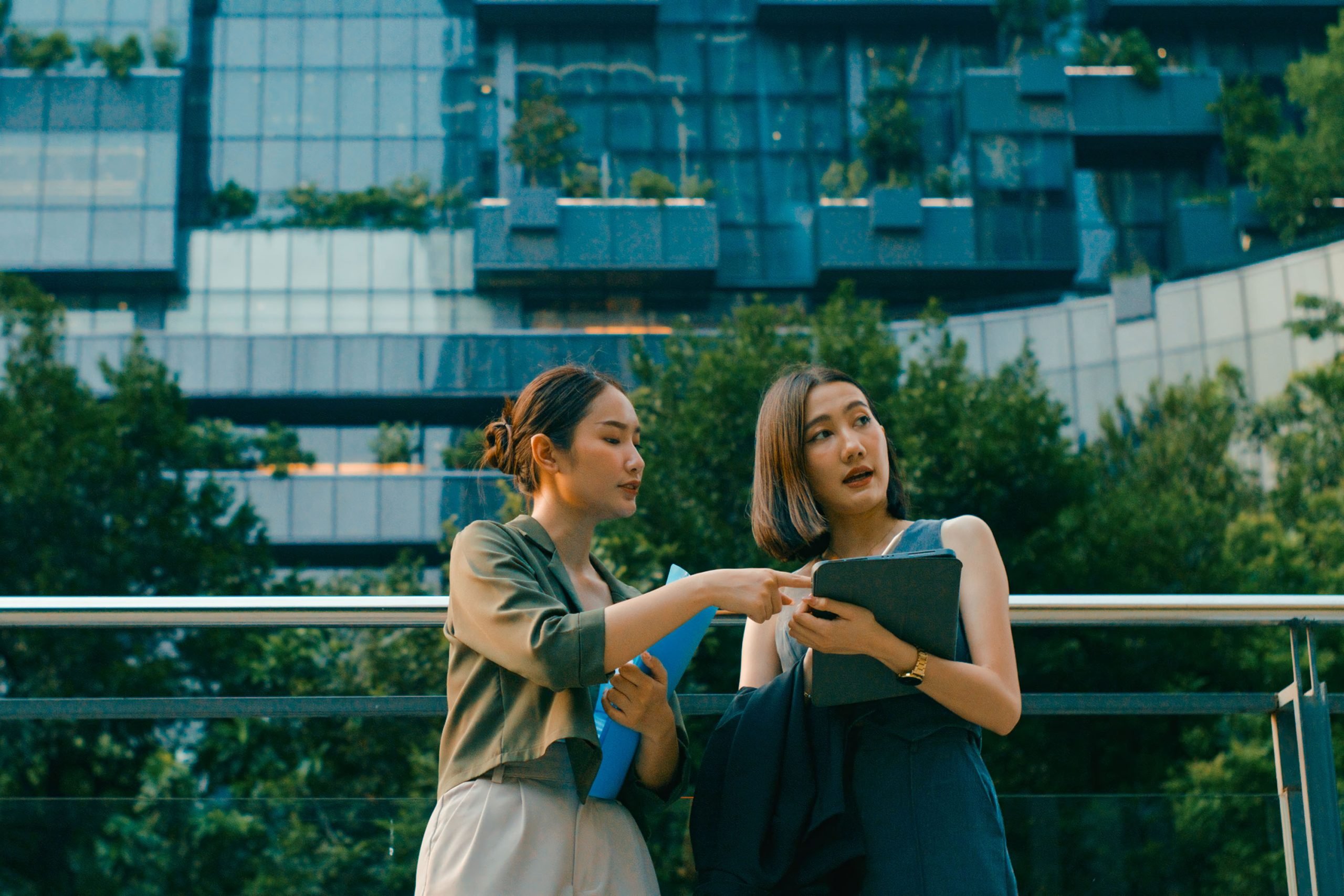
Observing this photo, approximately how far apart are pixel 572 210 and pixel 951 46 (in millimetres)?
10964

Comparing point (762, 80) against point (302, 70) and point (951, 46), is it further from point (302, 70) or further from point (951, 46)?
point (302, 70)

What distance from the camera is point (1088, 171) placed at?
33406 millimetres

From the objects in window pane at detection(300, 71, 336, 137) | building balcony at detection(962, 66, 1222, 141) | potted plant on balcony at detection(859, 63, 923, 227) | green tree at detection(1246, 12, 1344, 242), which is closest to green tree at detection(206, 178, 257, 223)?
window pane at detection(300, 71, 336, 137)

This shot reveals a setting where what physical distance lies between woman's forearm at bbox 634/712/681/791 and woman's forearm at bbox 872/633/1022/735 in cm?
36

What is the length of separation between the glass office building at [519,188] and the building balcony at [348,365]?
0.07 metres

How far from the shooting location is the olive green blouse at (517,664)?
1.85 m

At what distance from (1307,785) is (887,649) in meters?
1.32

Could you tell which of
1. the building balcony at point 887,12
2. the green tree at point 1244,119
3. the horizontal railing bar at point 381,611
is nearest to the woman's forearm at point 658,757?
the horizontal railing bar at point 381,611

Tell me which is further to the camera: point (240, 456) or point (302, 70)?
point (302, 70)

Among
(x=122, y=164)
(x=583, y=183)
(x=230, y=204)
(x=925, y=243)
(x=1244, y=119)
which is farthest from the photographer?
(x=230, y=204)

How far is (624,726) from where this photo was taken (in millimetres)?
2051

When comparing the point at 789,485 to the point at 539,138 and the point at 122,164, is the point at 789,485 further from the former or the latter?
the point at 122,164

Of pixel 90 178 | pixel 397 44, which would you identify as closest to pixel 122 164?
pixel 90 178

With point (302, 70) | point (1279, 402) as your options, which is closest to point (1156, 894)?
point (1279, 402)
